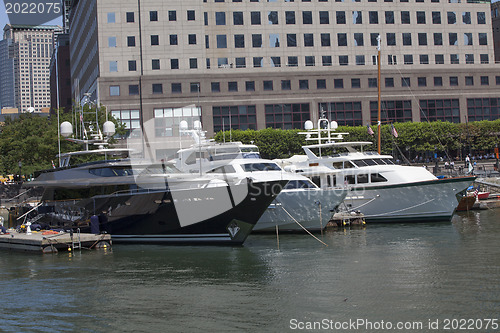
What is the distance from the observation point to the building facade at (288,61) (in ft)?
216

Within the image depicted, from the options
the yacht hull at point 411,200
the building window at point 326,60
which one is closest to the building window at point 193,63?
the building window at point 326,60

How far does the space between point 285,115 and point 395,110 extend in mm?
13456

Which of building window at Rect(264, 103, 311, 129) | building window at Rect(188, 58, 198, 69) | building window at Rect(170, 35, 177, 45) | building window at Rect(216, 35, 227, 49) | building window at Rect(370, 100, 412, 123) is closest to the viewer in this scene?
building window at Rect(170, 35, 177, 45)

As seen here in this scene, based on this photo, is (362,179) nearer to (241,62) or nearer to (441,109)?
(241,62)

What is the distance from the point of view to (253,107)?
68.1 metres

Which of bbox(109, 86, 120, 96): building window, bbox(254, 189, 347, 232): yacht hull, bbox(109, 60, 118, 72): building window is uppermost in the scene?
bbox(109, 60, 118, 72): building window

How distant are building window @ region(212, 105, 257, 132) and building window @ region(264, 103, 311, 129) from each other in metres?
1.77

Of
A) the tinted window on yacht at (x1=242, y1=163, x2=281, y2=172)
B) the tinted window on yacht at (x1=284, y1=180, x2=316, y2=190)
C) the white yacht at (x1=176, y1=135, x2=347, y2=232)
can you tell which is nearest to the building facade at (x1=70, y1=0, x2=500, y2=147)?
the white yacht at (x1=176, y1=135, x2=347, y2=232)

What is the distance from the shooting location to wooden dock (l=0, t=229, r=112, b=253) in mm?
24750

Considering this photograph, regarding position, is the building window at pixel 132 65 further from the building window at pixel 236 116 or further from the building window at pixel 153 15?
the building window at pixel 236 116

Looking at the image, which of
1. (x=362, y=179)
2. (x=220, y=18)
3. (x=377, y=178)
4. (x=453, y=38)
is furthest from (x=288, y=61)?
(x=377, y=178)

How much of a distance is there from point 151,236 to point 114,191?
10.0 feet

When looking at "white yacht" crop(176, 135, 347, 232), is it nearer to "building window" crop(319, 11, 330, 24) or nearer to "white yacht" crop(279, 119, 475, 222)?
"white yacht" crop(279, 119, 475, 222)

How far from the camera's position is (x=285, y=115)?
6856cm
